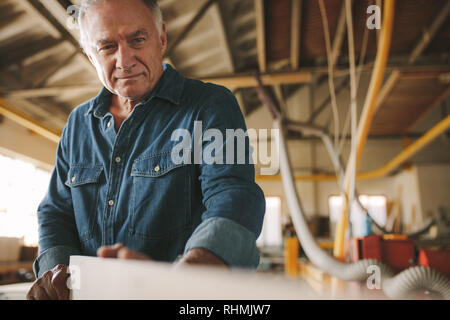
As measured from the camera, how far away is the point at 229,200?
0.64 m

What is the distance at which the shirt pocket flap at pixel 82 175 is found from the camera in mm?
889

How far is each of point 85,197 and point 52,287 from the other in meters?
0.31

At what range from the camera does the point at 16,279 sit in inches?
193

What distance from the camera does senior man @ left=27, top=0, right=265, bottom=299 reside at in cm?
78

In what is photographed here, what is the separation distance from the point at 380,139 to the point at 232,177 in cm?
1046

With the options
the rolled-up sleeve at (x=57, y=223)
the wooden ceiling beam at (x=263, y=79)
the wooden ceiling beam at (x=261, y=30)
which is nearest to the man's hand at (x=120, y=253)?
the rolled-up sleeve at (x=57, y=223)

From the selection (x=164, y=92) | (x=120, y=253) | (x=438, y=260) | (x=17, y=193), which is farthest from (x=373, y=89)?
(x=17, y=193)

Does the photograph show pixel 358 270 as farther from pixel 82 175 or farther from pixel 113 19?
pixel 113 19

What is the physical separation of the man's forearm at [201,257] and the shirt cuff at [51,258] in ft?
1.41

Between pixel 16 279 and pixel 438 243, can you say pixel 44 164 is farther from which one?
pixel 438 243

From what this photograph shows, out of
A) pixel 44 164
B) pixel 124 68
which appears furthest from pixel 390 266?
pixel 44 164

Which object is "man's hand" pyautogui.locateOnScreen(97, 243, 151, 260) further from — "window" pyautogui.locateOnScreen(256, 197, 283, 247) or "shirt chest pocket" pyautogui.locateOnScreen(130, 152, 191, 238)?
"window" pyautogui.locateOnScreen(256, 197, 283, 247)

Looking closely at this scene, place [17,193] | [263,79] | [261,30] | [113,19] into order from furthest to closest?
[263,79] < [261,30] < [17,193] < [113,19]

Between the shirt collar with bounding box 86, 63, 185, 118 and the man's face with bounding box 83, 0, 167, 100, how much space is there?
4cm
